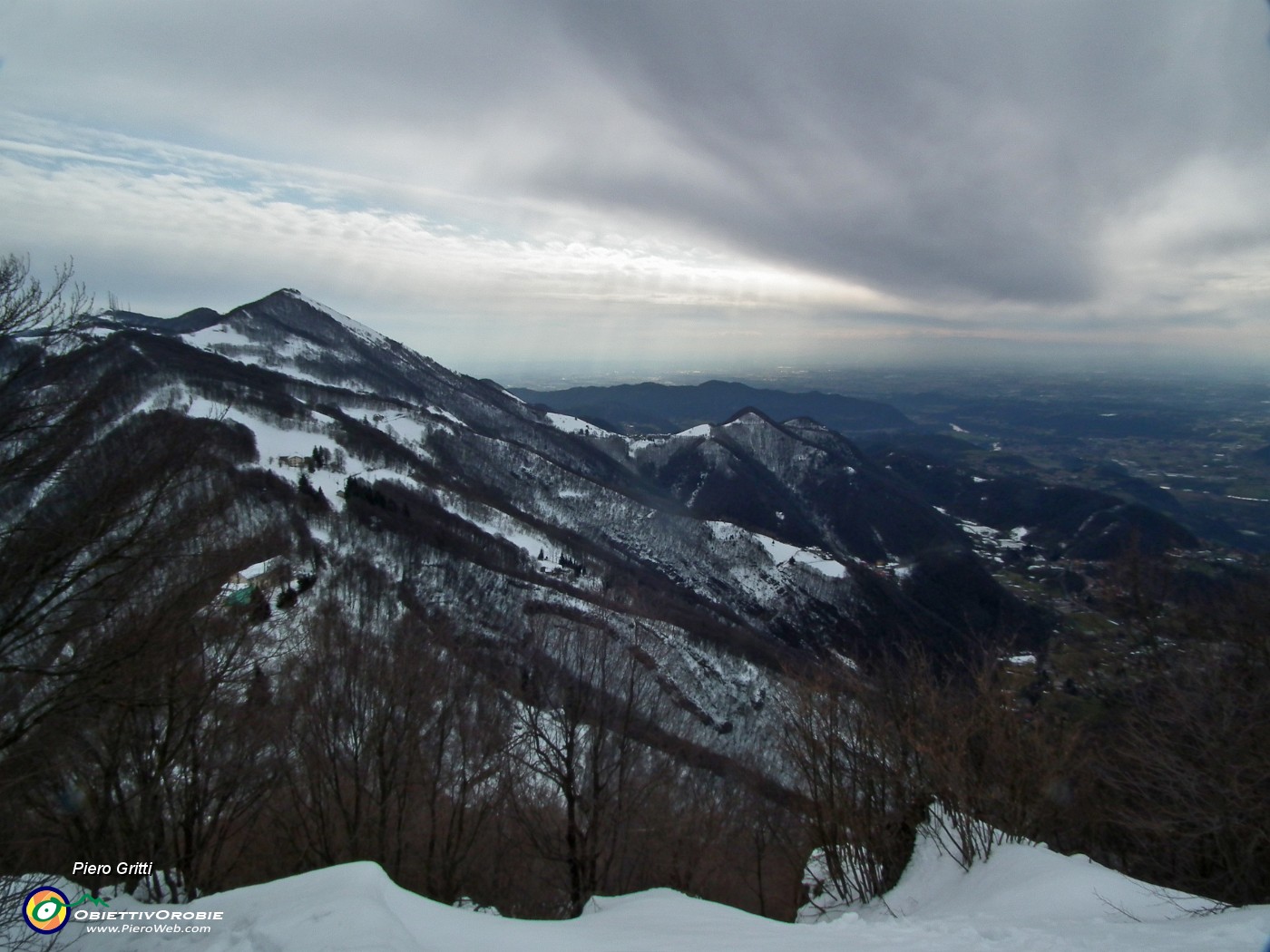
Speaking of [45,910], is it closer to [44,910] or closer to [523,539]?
[44,910]

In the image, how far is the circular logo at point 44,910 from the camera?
8945 millimetres

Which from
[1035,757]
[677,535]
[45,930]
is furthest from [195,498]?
[677,535]

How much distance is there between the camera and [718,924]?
11.1 metres

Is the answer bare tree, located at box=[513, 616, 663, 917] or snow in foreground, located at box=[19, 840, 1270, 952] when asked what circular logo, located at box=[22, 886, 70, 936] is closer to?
snow in foreground, located at box=[19, 840, 1270, 952]

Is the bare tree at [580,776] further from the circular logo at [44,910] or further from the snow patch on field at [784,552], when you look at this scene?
the snow patch on field at [784,552]

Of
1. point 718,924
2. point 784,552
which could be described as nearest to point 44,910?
point 718,924

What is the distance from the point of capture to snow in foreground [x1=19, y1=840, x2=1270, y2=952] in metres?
7.62

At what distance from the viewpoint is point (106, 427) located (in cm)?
1080

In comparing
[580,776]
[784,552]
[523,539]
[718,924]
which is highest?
[718,924]

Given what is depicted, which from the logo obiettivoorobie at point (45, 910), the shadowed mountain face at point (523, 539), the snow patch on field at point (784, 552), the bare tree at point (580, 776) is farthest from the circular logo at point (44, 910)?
the snow patch on field at point (784, 552)

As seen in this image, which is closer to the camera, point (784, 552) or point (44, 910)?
point (44, 910)

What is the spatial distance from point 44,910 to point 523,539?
9497 cm

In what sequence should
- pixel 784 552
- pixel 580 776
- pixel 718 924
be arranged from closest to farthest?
pixel 718 924, pixel 580 776, pixel 784 552

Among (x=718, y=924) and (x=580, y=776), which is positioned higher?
(x=718, y=924)
